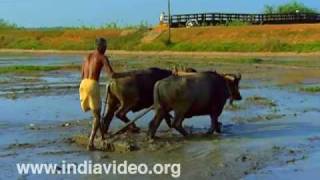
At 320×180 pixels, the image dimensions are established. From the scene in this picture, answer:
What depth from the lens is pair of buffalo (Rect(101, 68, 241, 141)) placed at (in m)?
13.7

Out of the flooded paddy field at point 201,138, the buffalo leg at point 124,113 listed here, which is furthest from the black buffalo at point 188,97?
the buffalo leg at point 124,113

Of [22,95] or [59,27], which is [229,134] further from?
[59,27]

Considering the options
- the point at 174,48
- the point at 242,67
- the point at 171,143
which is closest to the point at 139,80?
the point at 171,143

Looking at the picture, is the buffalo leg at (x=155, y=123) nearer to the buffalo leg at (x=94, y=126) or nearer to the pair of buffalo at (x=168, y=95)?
the pair of buffalo at (x=168, y=95)

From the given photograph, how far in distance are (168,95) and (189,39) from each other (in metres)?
49.3

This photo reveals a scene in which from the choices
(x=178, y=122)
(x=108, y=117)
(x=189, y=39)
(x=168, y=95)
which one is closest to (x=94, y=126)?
(x=168, y=95)

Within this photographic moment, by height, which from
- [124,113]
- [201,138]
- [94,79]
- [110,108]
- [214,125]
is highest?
[94,79]

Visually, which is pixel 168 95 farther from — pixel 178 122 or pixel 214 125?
pixel 214 125

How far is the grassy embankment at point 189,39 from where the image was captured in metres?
54.2

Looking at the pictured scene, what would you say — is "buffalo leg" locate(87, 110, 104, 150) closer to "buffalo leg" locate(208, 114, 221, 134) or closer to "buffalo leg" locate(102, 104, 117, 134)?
"buffalo leg" locate(102, 104, 117, 134)

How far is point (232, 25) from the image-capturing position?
67.2m

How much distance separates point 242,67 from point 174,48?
2442cm

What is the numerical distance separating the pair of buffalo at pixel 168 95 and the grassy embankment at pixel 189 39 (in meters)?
36.4

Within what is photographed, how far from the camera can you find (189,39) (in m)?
62.7
